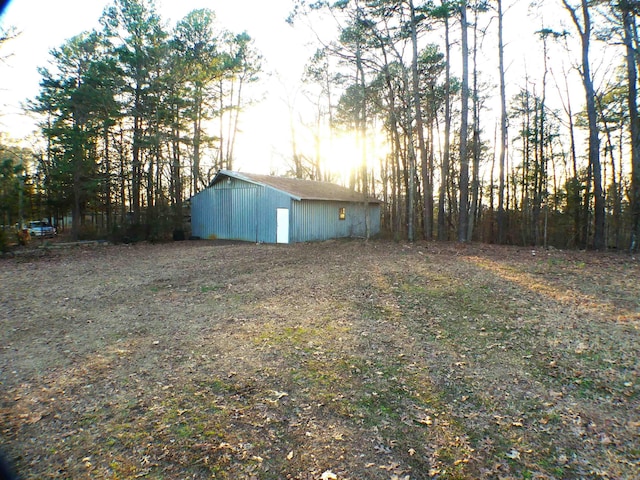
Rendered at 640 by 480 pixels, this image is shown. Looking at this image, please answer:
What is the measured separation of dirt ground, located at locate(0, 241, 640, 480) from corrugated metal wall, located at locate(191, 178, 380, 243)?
1038 centimetres

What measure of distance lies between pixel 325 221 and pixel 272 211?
3375 millimetres

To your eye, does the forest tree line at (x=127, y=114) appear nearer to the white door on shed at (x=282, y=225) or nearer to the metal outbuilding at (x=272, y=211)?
the metal outbuilding at (x=272, y=211)

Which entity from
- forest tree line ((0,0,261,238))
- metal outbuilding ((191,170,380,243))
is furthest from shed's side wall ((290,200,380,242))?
forest tree line ((0,0,261,238))

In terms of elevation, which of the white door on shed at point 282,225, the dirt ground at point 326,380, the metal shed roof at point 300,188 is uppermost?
the metal shed roof at point 300,188

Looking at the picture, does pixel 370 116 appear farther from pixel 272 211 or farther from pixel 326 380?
pixel 326 380

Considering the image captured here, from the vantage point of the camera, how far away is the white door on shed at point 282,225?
60.0ft

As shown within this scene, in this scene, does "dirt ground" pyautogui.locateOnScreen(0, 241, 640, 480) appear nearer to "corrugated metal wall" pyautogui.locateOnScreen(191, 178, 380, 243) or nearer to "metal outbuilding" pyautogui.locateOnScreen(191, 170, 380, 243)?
"metal outbuilding" pyautogui.locateOnScreen(191, 170, 380, 243)

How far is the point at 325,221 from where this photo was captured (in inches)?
805

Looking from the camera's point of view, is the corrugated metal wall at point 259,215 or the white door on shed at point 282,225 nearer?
the white door on shed at point 282,225

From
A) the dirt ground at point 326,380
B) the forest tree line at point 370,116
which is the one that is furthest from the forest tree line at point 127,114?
the dirt ground at point 326,380

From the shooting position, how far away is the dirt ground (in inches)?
112

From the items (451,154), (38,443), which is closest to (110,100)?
(38,443)

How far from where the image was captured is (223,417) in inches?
133

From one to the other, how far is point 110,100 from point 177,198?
631cm
